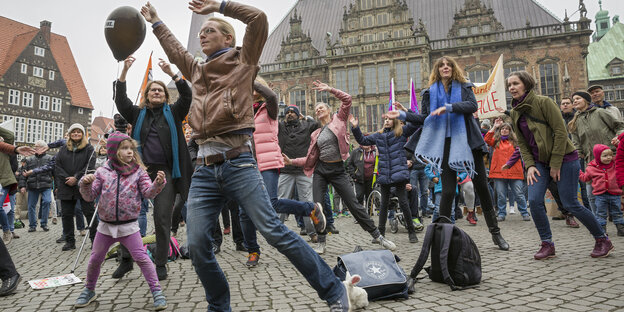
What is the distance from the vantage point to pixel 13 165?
7203mm

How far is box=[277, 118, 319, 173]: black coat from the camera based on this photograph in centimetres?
651

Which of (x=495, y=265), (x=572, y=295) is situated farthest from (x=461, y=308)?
(x=495, y=265)

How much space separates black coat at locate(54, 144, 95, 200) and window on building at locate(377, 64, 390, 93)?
3055cm

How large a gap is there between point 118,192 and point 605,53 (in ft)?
217

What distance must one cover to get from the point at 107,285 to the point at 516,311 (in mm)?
3567

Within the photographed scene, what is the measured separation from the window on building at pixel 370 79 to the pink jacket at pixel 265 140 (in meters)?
31.7

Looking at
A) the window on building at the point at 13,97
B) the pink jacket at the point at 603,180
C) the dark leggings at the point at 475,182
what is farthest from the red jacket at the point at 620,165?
the window on building at the point at 13,97

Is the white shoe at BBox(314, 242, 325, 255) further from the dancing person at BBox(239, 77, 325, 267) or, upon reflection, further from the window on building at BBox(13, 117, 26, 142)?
the window on building at BBox(13, 117, 26, 142)

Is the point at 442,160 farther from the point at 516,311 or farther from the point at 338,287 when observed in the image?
the point at 338,287

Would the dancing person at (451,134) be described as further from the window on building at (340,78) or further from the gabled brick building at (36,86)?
the gabled brick building at (36,86)

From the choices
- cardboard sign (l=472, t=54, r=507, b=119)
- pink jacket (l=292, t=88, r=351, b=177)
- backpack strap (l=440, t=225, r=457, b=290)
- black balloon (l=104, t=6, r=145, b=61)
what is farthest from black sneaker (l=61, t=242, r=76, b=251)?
cardboard sign (l=472, t=54, r=507, b=119)

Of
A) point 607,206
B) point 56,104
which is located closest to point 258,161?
point 607,206

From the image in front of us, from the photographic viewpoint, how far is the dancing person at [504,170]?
28.9 feet

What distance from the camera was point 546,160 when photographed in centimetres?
436
